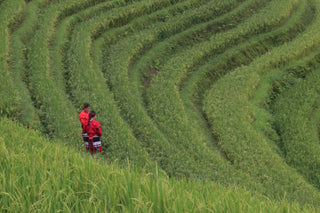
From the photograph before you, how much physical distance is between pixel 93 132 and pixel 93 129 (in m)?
0.13

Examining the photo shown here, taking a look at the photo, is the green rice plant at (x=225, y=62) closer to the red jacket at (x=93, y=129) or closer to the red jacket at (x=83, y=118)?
the red jacket at (x=93, y=129)

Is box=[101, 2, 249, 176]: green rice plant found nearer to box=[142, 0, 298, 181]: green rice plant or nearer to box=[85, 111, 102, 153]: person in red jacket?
box=[142, 0, 298, 181]: green rice plant

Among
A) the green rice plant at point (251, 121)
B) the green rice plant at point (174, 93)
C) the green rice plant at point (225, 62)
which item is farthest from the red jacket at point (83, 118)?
the green rice plant at point (225, 62)

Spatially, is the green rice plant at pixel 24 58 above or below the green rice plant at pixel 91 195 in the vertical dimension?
above

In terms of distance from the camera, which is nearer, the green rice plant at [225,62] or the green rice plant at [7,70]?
the green rice plant at [7,70]

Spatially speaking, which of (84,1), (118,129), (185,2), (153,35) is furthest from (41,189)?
(185,2)

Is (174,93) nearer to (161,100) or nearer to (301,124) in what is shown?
(161,100)

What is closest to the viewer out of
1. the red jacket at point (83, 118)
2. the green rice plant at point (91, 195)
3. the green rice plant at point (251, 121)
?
the green rice plant at point (91, 195)

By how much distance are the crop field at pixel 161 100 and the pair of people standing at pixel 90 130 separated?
55cm

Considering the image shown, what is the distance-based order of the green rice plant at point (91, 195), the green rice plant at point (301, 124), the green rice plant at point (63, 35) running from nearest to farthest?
the green rice plant at point (91, 195), the green rice plant at point (301, 124), the green rice plant at point (63, 35)

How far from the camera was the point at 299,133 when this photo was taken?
22.9 m

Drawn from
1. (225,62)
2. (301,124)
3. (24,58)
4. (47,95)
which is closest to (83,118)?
(47,95)

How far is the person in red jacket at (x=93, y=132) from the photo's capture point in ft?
42.9

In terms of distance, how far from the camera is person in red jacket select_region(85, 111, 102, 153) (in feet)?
42.9
